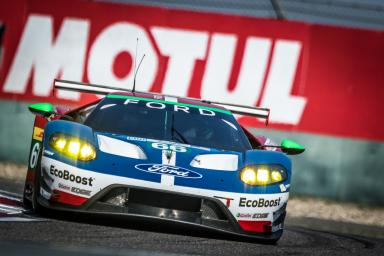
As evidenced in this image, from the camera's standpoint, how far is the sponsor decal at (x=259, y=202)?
6.68 m

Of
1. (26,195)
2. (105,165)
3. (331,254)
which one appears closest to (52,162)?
(105,165)

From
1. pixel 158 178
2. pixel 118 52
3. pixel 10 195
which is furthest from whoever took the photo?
pixel 118 52

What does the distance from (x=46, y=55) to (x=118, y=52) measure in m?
0.84

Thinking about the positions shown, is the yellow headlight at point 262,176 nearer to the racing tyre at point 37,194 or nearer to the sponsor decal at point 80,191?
the sponsor decal at point 80,191

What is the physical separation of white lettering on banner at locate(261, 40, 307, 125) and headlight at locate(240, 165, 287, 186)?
14.6ft

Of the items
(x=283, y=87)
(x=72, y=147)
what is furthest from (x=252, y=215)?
(x=283, y=87)

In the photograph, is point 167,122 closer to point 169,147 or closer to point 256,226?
point 169,147

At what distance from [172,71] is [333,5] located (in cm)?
196

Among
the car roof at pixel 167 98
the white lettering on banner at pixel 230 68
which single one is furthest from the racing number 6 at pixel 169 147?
the white lettering on banner at pixel 230 68

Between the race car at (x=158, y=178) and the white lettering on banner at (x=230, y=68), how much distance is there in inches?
169

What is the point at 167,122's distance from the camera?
7590 mm

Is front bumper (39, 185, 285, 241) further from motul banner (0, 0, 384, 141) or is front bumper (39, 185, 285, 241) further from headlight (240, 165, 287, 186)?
motul banner (0, 0, 384, 141)

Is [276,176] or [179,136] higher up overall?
[179,136]

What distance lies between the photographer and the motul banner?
37.7 feet
